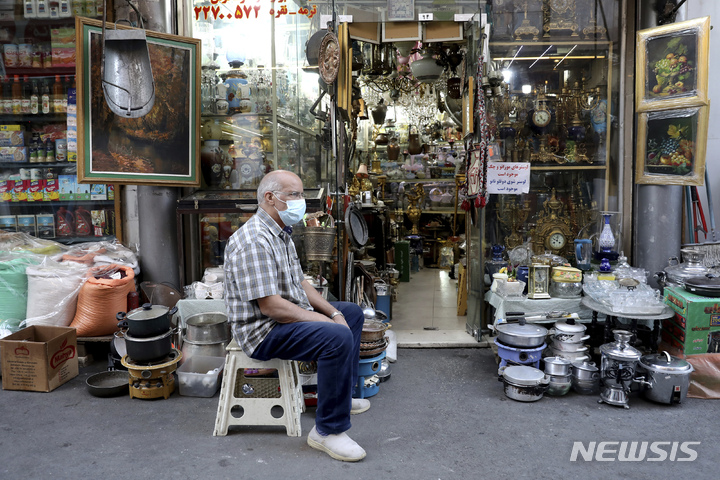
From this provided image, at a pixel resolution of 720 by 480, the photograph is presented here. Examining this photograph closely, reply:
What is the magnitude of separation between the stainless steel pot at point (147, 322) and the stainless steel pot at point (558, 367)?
8.62 feet

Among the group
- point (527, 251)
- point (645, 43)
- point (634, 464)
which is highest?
point (645, 43)

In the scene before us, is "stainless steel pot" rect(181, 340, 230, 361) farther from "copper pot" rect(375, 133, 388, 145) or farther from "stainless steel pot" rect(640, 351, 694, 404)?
"copper pot" rect(375, 133, 388, 145)

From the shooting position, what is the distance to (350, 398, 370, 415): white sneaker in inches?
139

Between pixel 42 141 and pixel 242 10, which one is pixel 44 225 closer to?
pixel 42 141

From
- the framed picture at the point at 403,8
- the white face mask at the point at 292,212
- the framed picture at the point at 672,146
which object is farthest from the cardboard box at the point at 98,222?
the framed picture at the point at 672,146

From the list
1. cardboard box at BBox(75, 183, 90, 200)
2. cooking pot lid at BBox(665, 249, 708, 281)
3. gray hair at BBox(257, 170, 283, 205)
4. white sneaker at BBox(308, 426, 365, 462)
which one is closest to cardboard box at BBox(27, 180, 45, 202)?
cardboard box at BBox(75, 183, 90, 200)

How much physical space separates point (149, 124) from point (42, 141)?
1.48 meters

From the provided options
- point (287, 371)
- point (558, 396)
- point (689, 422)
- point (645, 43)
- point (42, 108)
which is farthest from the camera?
point (42, 108)

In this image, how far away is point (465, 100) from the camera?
17.3 feet

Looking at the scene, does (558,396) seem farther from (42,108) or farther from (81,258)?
(42,108)

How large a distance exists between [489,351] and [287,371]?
7.63ft

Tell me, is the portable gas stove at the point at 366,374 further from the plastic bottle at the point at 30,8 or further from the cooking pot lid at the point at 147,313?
the plastic bottle at the point at 30,8

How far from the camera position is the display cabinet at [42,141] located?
16.9 feet

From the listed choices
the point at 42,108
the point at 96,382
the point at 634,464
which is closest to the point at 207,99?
the point at 42,108
